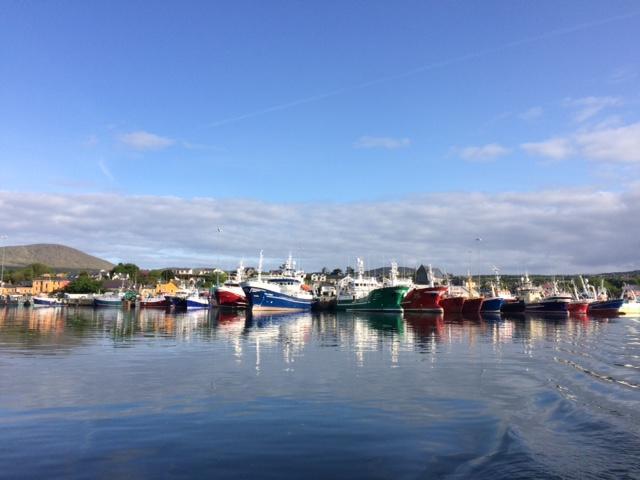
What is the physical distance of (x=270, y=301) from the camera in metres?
104

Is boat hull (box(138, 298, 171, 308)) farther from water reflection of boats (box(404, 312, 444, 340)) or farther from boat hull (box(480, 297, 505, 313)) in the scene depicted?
water reflection of boats (box(404, 312, 444, 340))

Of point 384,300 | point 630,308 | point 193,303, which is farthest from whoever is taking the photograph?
point 193,303

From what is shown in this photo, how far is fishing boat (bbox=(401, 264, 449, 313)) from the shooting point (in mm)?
102812

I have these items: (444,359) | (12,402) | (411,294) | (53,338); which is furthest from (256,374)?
(411,294)

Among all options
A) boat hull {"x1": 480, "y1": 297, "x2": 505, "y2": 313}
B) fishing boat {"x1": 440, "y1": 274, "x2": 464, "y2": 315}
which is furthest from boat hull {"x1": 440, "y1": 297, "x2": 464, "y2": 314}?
boat hull {"x1": 480, "y1": 297, "x2": 505, "y2": 313}

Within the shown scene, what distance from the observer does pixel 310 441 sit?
12.7 metres

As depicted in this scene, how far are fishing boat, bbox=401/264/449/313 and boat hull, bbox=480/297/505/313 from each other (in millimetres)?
12701

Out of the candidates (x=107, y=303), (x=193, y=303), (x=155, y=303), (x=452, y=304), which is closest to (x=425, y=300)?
(x=452, y=304)

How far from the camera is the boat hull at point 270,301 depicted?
3994 inches

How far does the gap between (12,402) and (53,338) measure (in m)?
26.6

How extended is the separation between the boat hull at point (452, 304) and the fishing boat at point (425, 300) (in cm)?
603

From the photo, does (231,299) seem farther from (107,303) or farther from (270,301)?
(107,303)

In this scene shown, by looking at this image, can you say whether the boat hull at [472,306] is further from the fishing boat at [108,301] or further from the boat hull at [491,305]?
the fishing boat at [108,301]

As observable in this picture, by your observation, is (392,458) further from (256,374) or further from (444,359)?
(444,359)
